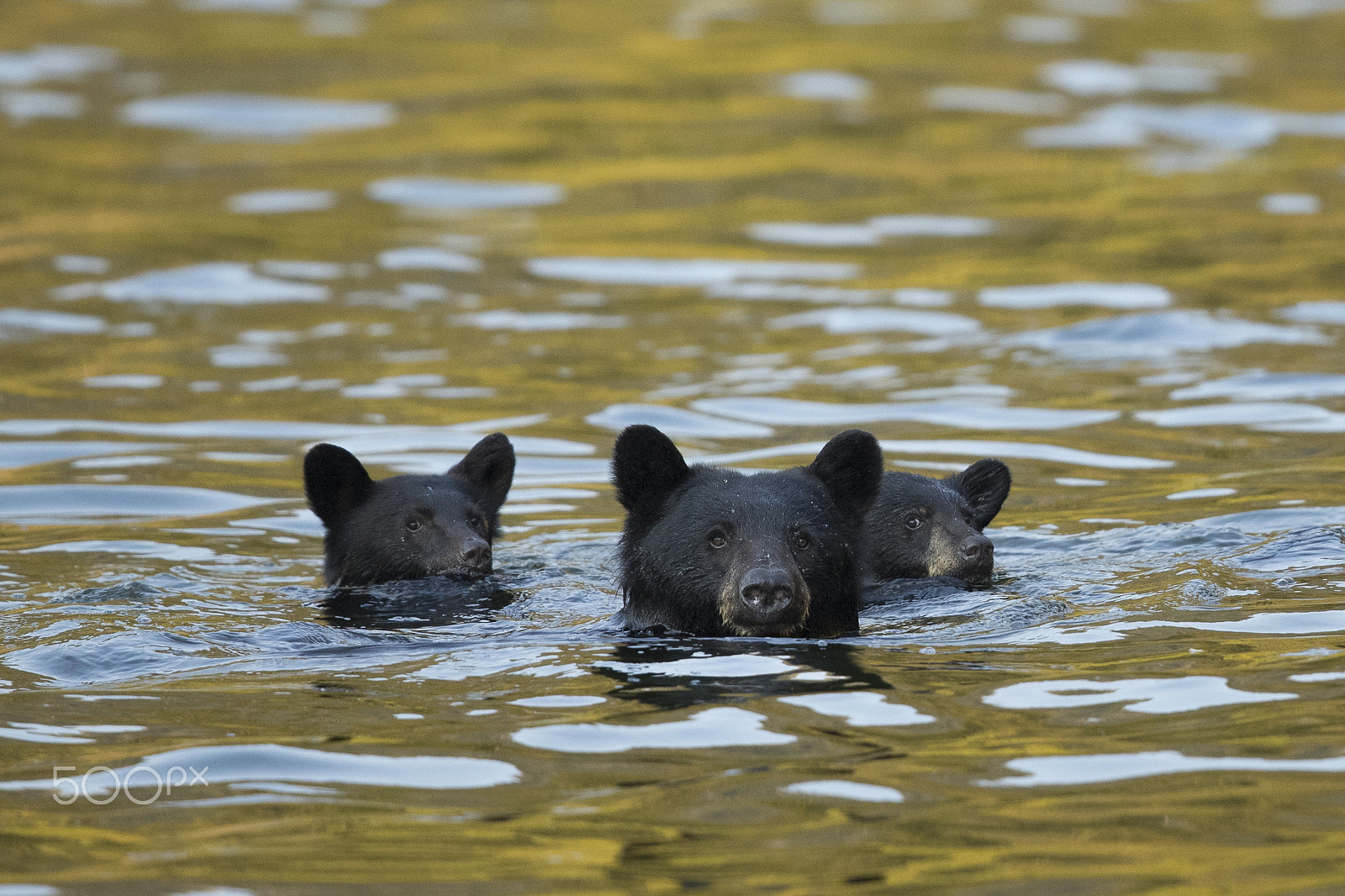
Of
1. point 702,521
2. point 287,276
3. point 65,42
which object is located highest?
point 65,42

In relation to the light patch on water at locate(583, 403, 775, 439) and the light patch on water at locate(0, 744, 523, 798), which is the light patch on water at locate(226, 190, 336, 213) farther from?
the light patch on water at locate(0, 744, 523, 798)

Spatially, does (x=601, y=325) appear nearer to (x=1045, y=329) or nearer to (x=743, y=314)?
(x=743, y=314)

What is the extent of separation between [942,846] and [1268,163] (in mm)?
20638

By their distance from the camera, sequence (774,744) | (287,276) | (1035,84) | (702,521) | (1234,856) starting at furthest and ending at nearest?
(1035,84) → (287,276) → (702,521) → (774,744) → (1234,856)

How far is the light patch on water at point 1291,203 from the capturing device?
21000 mm

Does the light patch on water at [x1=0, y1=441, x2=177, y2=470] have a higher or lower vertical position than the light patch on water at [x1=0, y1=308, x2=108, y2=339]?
lower

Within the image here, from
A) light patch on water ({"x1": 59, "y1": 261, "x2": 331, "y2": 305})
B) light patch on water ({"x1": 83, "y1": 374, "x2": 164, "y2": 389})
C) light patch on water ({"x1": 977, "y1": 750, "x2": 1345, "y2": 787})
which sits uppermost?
light patch on water ({"x1": 59, "y1": 261, "x2": 331, "y2": 305})

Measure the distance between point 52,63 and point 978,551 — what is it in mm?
24352

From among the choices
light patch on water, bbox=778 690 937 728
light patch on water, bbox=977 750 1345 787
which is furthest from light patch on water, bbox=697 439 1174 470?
light patch on water, bbox=977 750 1345 787

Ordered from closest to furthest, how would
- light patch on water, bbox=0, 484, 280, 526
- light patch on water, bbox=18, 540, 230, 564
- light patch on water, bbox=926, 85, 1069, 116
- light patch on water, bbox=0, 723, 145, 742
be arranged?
light patch on water, bbox=0, 723, 145, 742
light patch on water, bbox=18, 540, 230, 564
light patch on water, bbox=0, 484, 280, 526
light patch on water, bbox=926, 85, 1069, 116

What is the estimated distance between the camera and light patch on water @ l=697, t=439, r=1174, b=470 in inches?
472

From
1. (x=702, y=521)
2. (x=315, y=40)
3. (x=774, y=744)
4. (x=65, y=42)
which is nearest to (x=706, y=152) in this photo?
(x=315, y=40)

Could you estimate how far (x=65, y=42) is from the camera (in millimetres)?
30125

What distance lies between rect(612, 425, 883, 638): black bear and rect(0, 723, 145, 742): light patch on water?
7.53 feet
